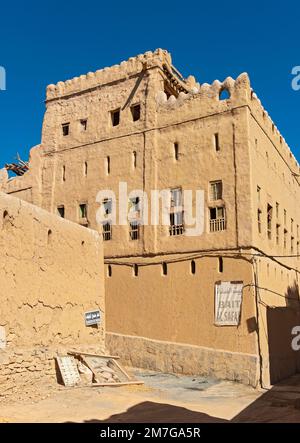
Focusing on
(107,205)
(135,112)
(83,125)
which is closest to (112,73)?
(135,112)

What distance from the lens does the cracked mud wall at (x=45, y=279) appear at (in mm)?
12875

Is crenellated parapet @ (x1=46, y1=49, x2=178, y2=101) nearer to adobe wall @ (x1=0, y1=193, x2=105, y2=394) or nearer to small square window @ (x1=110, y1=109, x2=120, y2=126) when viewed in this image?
small square window @ (x1=110, y1=109, x2=120, y2=126)

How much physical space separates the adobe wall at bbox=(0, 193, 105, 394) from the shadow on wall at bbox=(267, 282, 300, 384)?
265 inches

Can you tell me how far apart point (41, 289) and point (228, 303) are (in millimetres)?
7437

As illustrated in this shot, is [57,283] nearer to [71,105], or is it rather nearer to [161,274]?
[161,274]

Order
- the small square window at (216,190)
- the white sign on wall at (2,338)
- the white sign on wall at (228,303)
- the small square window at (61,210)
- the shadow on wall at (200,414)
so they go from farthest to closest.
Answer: the small square window at (61,210) < the small square window at (216,190) < the white sign on wall at (228,303) < the white sign on wall at (2,338) < the shadow on wall at (200,414)

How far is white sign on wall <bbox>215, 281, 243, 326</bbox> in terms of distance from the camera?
18062 millimetres

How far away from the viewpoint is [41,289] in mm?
14000

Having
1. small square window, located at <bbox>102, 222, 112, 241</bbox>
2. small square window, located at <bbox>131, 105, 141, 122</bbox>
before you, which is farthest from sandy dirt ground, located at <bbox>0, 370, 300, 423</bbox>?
small square window, located at <bbox>131, 105, 141, 122</bbox>

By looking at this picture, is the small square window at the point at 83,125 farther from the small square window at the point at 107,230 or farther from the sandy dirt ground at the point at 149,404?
the sandy dirt ground at the point at 149,404

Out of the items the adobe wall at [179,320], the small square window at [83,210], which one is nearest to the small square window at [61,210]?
the small square window at [83,210]

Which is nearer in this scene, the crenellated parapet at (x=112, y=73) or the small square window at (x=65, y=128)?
the crenellated parapet at (x=112, y=73)
